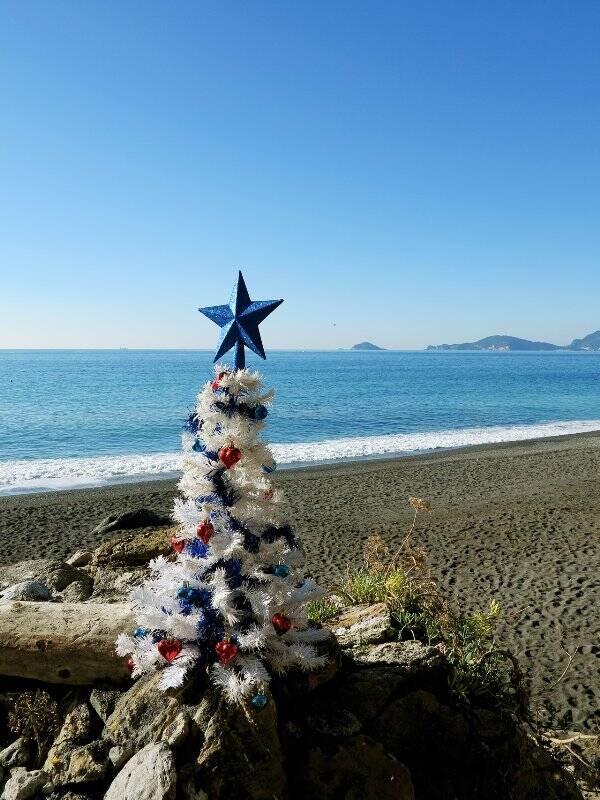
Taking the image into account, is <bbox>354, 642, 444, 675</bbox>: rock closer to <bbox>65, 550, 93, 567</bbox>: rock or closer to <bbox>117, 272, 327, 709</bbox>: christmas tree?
<bbox>117, 272, 327, 709</bbox>: christmas tree

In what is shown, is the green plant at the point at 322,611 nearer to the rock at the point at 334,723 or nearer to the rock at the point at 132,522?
the rock at the point at 334,723

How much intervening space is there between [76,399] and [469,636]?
57.0 m

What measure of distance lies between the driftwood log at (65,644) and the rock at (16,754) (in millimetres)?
496

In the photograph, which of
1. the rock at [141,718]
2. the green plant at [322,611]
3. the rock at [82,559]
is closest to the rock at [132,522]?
the rock at [82,559]

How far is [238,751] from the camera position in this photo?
4.08m

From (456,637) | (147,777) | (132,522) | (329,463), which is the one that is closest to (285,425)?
(329,463)

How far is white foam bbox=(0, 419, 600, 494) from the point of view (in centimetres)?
2400

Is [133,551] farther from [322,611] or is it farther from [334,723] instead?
[334,723]

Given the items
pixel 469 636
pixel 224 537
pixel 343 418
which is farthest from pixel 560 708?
pixel 343 418

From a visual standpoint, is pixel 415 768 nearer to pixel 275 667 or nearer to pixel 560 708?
pixel 275 667

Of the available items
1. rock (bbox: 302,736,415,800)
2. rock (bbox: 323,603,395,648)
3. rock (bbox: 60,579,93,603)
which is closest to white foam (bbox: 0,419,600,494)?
rock (bbox: 60,579,93,603)

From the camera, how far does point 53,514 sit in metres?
17.9

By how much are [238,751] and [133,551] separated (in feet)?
19.8

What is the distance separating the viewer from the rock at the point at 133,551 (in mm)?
9477
